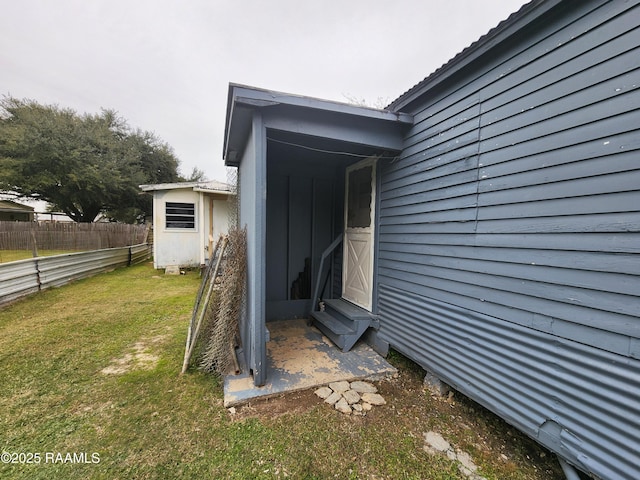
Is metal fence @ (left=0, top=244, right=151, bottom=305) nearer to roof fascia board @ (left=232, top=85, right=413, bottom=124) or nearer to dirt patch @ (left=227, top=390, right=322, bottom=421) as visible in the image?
dirt patch @ (left=227, top=390, right=322, bottom=421)

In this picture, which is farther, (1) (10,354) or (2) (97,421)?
(1) (10,354)

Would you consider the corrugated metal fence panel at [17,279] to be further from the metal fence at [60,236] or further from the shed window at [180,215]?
the shed window at [180,215]

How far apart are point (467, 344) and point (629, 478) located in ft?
3.28

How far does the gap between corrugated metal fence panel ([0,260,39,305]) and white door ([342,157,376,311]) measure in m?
6.18

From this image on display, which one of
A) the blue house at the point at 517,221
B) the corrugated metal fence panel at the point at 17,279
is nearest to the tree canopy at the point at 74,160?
the corrugated metal fence panel at the point at 17,279

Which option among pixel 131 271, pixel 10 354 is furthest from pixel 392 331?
pixel 131 271

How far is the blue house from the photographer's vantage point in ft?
4.43

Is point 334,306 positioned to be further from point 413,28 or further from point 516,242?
point 413,28

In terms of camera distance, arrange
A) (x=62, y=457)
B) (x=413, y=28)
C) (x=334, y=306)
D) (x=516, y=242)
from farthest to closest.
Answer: (x=413, y=28)
(x=334, y=306)
(x=516, y=242)
(x=62, y=457)

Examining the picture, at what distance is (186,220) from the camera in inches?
344

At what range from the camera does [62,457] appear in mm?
1716

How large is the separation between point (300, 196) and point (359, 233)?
4.47 ft

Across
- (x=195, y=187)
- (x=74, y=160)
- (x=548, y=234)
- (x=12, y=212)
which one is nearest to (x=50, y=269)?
(x=195, y=187)

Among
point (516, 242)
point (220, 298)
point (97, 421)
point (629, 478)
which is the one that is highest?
point (516, 242)
